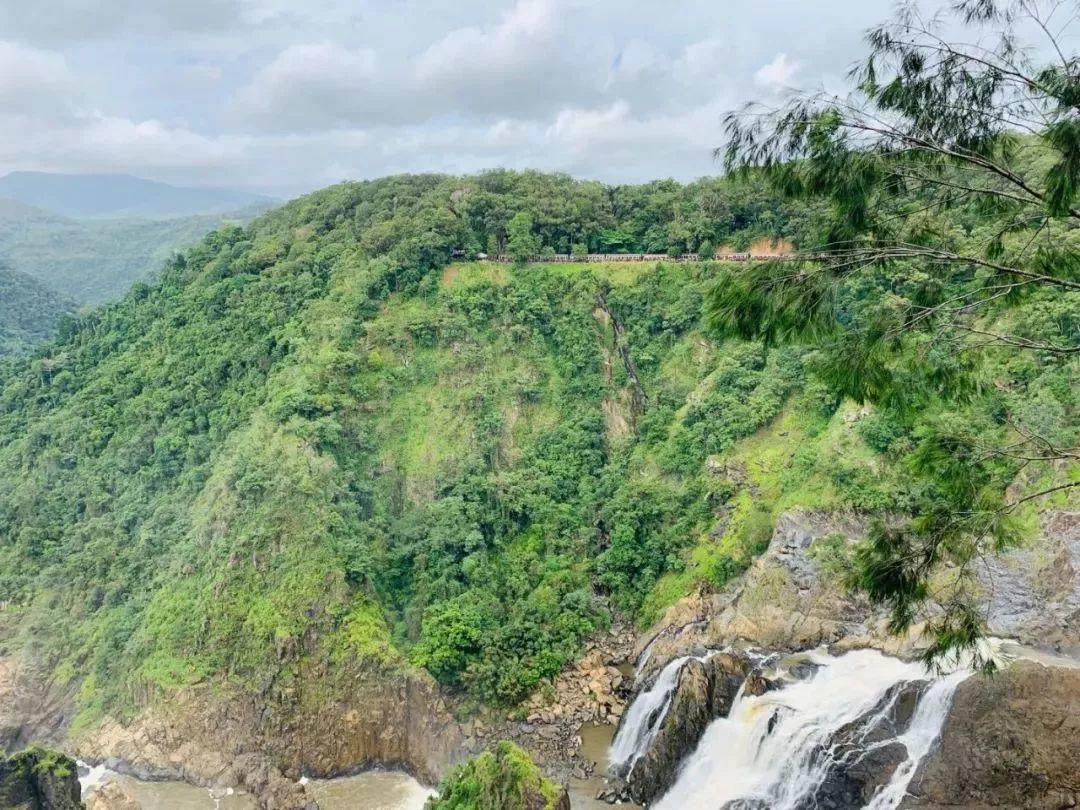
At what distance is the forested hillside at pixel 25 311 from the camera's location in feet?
240

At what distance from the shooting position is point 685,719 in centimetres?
2273

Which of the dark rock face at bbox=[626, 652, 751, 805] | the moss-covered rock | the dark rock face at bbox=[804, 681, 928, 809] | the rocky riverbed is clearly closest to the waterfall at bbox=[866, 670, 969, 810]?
the dark rock face at bbox=[804, 681, 928, 809]

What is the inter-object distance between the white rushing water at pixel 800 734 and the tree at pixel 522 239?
1005 inches

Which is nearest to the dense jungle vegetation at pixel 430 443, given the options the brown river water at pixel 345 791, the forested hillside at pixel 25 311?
the brown river water at pixel 345 791

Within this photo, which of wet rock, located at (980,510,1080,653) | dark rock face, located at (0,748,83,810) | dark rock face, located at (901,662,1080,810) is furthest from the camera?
dark rock face, located at (0,748,83,810)

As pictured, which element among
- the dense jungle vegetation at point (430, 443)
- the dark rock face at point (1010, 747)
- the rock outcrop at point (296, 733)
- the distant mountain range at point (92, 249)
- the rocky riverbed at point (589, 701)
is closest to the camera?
the dark rock face at point (1010, 747)

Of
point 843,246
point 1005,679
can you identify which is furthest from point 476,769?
point 843,246

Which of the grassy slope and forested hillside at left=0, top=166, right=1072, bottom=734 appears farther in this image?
the grassy slope

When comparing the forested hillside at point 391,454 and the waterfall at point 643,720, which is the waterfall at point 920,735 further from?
the forested hillside at point 391,454

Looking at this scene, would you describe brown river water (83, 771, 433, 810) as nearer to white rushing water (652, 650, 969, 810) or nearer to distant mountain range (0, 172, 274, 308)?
white rushing water (652, 650, 969, 810)

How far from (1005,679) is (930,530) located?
12.7 metres

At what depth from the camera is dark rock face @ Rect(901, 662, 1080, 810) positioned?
16.3 meters

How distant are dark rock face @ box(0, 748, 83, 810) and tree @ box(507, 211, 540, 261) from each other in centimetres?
2926

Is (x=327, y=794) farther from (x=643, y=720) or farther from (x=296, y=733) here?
(x=643, y=720)
